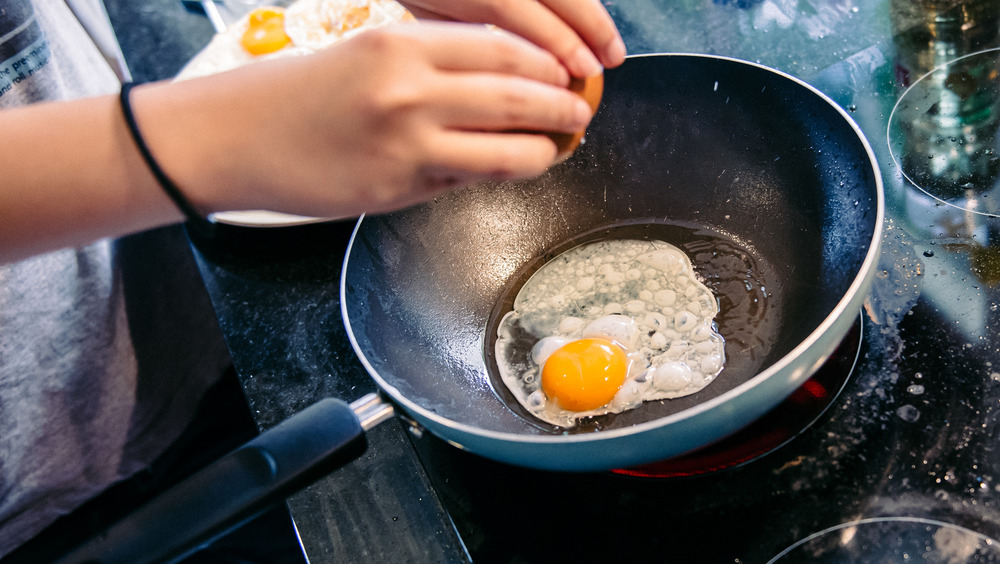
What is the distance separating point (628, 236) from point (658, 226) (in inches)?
2.1

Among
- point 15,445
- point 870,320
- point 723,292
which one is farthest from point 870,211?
point 15,445

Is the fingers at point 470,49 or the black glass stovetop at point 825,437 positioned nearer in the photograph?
the fingers at point 470,49

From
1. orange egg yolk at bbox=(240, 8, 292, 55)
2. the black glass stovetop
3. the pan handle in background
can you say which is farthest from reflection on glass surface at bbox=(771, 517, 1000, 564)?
orange egg yolk at bbox=(240, 8, 292, 55)

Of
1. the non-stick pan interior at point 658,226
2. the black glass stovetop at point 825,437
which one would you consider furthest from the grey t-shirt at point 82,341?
the non-stick pan interior at point 658,226

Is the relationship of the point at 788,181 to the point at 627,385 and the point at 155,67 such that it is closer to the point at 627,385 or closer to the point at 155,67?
the point at 627,385

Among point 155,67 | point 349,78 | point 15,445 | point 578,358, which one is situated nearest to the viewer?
point 349,78

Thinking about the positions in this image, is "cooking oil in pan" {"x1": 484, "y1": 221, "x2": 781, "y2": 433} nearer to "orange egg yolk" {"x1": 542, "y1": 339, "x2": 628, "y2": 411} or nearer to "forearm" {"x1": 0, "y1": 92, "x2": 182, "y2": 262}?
"orange egg yolk" {"x1": 542, "y1": 339, "x2": 628, "y2": 411}

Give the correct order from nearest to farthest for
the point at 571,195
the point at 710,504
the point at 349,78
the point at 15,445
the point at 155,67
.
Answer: the point at 349,78 → the point at 710,504 → the point at 15,445 → the point at 571,195 → the point at 155,67

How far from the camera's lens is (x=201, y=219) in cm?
53

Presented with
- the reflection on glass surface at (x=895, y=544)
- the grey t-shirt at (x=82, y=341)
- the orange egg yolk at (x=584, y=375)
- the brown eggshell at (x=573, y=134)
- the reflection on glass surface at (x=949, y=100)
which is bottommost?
the grey t-shirt at (x=82, y=341)

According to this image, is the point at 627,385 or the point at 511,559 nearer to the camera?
the point at 511,559

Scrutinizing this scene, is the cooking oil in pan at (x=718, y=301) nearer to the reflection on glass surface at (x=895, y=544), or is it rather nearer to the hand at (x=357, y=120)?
the reflection on glass surface at (x=895, y=544)

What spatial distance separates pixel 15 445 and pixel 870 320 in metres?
1.27

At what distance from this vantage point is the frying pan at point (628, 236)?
1.89ft
